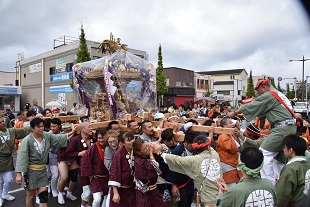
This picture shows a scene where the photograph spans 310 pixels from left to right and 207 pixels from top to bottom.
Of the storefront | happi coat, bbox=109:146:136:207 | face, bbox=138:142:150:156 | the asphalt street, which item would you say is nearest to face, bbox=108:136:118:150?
happi coat, bbox=109:146:136:207

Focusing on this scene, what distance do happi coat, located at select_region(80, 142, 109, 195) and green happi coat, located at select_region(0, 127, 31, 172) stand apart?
5.66 ft

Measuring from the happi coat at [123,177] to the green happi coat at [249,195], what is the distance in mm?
1677

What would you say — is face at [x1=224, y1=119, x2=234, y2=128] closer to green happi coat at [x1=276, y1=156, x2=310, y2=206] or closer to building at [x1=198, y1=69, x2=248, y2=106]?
green happi coat at [x1=276, y1=156, x2=310, y2=206]

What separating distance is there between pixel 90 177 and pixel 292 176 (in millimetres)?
3216

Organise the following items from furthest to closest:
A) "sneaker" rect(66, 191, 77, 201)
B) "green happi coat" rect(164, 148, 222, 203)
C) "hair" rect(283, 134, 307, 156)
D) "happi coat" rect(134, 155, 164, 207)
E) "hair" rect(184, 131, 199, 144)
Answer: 1. "sneaker" rect(66, 191, 77, 201)
2. "hair" rect(184, 131, 199, 144)
3. "happi coat" rect(134, 155, 164, 207)
4. "green happi coat" rect(164, 148, 222, 203)
5. "hair" rect(283, 134, 307, 156)

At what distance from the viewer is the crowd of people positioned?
2.77 meters

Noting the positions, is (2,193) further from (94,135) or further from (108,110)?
(108,110)

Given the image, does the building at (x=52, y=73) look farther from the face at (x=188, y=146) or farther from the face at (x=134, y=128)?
the face at (x=188, y=146)

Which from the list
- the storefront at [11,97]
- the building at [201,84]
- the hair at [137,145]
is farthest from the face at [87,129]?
the building at [201,84]

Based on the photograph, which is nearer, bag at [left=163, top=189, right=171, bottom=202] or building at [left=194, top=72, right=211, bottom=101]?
bag at [left=163, top=189, right=171, bottom=202]

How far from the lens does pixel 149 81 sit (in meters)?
6.66

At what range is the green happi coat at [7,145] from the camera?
517 centimetres

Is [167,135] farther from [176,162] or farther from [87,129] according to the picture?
[87,129]

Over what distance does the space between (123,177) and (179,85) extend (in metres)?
37.5
